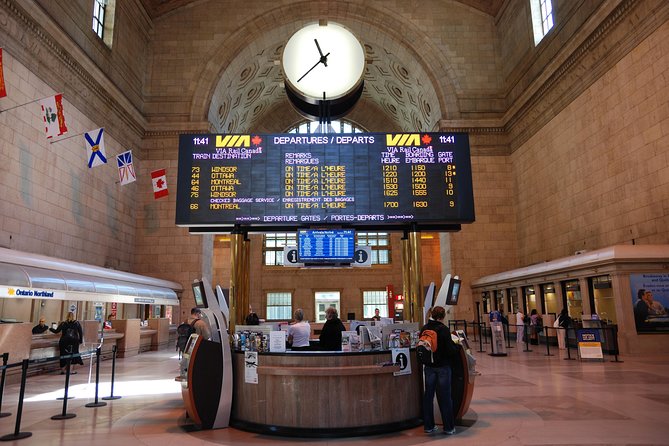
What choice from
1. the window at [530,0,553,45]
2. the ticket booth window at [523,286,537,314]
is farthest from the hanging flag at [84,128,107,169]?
the window at [530,0,553,45]

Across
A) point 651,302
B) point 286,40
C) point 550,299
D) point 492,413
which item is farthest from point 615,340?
point 286,40

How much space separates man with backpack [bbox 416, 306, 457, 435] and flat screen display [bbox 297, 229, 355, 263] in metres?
Result: 3.16

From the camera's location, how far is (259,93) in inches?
1240

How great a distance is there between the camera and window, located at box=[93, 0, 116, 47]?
20906 mm

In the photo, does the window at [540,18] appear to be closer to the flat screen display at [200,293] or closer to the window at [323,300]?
the flat screen display at [200,293]

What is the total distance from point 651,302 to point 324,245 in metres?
10.0

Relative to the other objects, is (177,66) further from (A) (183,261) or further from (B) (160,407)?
(B) (160,407)

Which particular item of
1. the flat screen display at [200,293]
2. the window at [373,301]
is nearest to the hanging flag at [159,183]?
the flat screen display at [200,293]

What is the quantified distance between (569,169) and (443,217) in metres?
12.2

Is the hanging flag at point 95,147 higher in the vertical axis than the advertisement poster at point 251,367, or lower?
higher

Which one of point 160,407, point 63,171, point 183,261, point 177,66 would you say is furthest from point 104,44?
point 160,407

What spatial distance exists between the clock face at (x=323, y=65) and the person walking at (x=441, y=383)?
6.66 meters

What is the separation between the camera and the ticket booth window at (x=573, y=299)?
15.7m

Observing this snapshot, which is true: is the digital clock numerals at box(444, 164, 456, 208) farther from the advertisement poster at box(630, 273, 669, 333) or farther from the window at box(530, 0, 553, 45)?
the window at box(530, 0, 553, 45)
